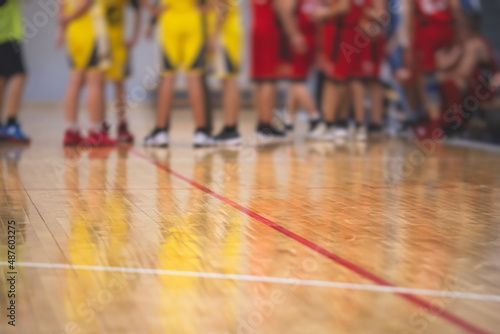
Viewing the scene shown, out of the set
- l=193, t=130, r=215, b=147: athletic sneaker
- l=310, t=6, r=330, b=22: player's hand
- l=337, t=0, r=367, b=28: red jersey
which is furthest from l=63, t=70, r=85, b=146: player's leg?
l=337, t=0, r=367, b=28: red jersey

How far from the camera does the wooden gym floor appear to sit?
144 cm

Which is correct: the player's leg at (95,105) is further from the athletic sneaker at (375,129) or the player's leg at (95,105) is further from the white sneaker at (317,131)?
the athletic sneaker at (375,129)

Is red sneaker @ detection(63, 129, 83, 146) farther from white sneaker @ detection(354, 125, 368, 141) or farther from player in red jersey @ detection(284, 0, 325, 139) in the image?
white sneaker @ detection(354, 125, 368, 141)

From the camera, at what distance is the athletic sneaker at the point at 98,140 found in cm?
476

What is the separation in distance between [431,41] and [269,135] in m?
1.23

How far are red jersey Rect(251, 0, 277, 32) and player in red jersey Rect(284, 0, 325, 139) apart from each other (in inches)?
5.7

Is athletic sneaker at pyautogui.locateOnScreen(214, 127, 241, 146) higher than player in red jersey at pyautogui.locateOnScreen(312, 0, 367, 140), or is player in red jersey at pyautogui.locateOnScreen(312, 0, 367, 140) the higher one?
player in red jersey at pyautogui.locateOnScreen(312, 0, 367, 140)

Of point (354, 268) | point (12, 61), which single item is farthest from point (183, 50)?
point (354, 268)

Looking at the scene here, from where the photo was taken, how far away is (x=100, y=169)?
364 cm

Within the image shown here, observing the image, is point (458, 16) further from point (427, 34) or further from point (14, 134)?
point (14, 134)

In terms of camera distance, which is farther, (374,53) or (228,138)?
(374,53)

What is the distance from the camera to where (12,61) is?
16.6 ft

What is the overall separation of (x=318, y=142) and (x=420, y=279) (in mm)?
3593

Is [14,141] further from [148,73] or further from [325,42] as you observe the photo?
[148,73]
